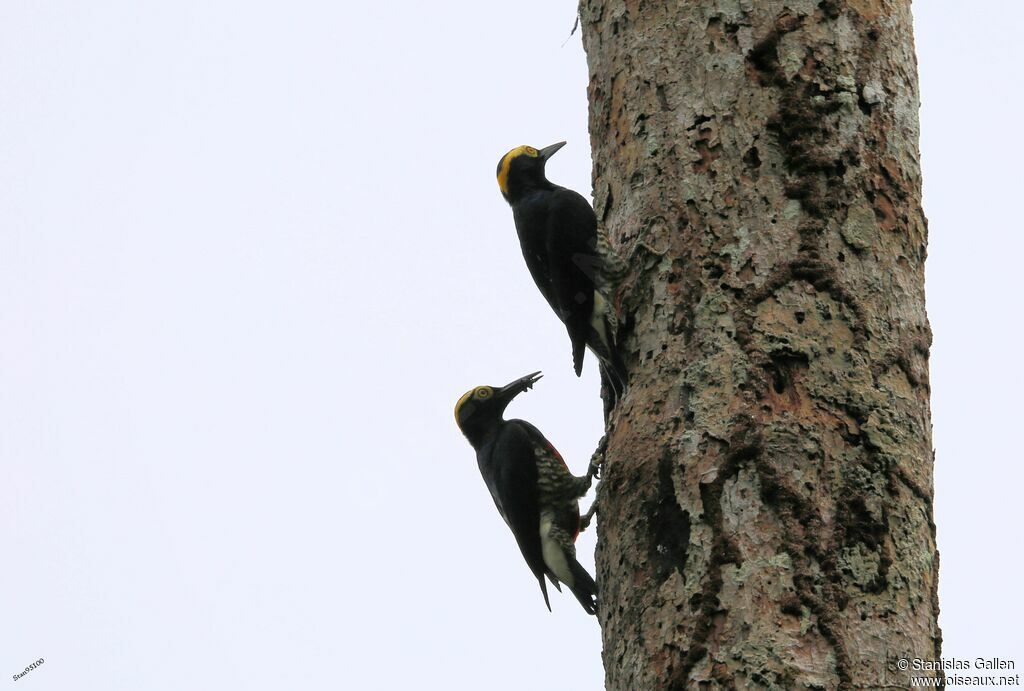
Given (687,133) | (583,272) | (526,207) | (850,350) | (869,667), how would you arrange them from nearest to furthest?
(869,667) < (850,350) < (687,133) < (583,272) < (526,207)

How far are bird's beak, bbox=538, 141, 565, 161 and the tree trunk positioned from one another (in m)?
1.81

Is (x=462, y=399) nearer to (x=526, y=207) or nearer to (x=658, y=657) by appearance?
(x=526, y=207)

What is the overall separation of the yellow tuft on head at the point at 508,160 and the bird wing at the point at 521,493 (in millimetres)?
1164

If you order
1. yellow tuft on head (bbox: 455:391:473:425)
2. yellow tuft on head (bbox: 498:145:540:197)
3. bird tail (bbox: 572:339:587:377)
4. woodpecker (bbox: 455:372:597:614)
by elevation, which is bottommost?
woodpecker (bbox: 455:372:597:614)

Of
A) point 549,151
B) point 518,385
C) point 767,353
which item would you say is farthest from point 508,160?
point 767,353

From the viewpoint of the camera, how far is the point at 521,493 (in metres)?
5.46

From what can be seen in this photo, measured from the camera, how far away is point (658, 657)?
2.93 m

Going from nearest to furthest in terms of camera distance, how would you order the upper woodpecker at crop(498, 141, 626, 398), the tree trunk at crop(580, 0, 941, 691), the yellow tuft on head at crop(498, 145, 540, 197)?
1. the tree trunk at crop(580, 0, 941, 691)
2. the upper woodpecker at crop(498, 141, 626, 398)
3. the yellow tuft on head at crop(498, 145, 540, 197)

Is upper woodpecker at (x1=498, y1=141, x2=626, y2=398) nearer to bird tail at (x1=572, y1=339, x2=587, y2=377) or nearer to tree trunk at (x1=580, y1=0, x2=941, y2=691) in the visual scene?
bird tail at (x1=572, y1=339, x2=587, y2=377)

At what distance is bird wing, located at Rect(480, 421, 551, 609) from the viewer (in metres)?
5.44

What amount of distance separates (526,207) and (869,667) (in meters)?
3.09

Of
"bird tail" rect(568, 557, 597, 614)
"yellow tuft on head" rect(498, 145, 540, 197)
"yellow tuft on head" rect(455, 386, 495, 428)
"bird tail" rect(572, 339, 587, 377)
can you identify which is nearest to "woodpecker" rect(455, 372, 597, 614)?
"bird tail" rect(568, 557, 597, 614)

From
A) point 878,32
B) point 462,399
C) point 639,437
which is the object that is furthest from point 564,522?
point 878,32

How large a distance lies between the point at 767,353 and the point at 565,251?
169 cm
